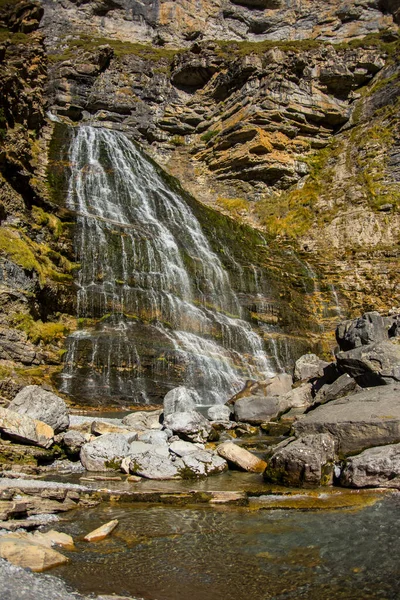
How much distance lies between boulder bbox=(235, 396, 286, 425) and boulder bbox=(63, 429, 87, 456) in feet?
20.1

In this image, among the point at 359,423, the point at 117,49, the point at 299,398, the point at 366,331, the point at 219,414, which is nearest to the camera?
the point at 359,423

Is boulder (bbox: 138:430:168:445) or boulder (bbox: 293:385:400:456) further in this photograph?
boulder (bbox: 138:430:168:445)

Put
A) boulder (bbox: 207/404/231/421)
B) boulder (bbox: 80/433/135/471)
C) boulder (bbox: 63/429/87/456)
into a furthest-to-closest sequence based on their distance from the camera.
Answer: boulder (bbox: 207/404/231/421) → boulder (bbox: 63/429/87/456) → boulder (bbox: 80/433/135/471)

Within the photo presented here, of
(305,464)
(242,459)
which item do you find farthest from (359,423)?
(242,459)

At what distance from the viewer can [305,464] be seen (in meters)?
8.12

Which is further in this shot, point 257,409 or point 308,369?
point 308,369

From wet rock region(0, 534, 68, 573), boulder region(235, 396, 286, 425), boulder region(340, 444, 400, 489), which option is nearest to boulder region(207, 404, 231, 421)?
boulder region(235, 396, 286, 425)

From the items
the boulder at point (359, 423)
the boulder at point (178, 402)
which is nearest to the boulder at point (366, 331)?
the boulder at point (359, 423)

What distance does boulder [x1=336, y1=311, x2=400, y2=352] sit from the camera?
15.2m

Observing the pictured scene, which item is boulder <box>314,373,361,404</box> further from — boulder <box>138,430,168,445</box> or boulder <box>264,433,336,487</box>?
boulder <box>138,430,168,445</box>

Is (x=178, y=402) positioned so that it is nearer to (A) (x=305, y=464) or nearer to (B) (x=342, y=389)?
(B) (x=342, y=389)

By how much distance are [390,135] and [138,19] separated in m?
46.2

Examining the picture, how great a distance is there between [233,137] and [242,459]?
40330 mm

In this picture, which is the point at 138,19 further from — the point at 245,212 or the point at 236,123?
the point at 245,212
